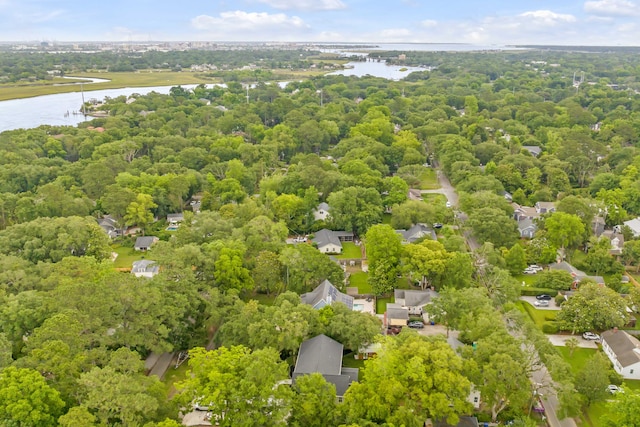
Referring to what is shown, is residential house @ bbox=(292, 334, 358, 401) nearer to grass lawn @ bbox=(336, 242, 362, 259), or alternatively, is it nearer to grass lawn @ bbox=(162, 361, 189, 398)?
grass lawn @ bbox=(162, 361, 189, 398)

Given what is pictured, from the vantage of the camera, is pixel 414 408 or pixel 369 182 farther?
pixel 369 182

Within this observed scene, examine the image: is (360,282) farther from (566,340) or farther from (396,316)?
(566,340)

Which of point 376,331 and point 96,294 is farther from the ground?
point 96,294

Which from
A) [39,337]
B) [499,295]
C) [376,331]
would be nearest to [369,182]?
[499,295]

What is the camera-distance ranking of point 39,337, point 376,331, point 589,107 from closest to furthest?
1. point 39,337
2. point 376,331
3. point 589,107

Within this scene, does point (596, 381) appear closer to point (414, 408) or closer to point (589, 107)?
point (414, 408)

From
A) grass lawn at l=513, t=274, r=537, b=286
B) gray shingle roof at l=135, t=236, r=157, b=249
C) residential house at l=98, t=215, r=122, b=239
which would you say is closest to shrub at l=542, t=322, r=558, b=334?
grass lawn at l=513, t=274, r=537, b=286
